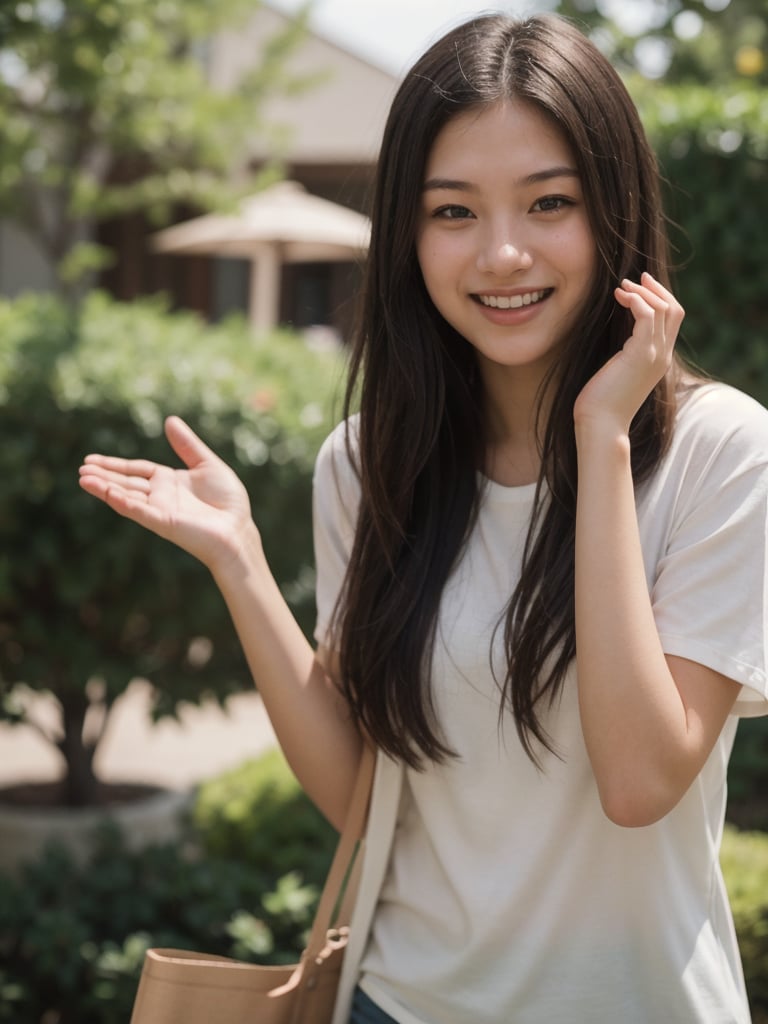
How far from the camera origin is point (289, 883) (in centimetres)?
345

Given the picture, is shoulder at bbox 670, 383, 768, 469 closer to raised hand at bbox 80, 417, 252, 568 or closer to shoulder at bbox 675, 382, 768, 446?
shoulder at bbox 675, 382, 768, 446

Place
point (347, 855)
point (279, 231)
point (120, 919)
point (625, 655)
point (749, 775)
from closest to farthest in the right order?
point (625, 655), point (347, 855), point (120, 919), point (749, 775), point (279, 231)

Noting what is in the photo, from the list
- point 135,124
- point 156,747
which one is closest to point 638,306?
point 156,747

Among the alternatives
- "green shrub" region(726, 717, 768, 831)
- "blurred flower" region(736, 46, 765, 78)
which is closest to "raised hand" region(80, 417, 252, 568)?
"green shrub" region(726, 717, 768, 831)

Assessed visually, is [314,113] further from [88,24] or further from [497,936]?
[497,936]

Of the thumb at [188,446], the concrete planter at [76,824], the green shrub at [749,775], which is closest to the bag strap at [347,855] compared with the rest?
the thumb at [188,446]

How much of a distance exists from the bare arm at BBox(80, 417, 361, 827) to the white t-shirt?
0.18 metres

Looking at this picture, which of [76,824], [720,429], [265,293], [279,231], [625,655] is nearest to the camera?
[625,655]

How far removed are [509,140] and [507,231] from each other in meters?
0.12

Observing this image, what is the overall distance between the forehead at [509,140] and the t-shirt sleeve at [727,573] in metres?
0.44

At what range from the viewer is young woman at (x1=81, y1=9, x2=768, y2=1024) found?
5.24 feet

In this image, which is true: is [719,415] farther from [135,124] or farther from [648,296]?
[135,124]

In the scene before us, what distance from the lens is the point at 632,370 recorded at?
1.64 meters

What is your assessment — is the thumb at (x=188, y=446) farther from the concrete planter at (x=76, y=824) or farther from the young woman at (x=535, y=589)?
the concrete planter at (x=76, y=824)
